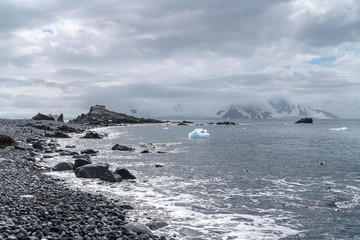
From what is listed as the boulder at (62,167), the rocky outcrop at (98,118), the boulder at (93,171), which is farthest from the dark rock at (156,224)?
the rocky outcrop at (98,118)

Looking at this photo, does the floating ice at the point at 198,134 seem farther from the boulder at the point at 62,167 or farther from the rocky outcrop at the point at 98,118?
the rocky outcrop at the point at 98,118

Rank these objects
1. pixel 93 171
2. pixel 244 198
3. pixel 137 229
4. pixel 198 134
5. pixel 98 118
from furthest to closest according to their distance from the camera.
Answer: pixel 98 118 → pixel 198 134 → pixel 93 171 → pixel 244 198 → pixel 137 229

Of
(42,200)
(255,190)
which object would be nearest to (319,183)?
(255,190)

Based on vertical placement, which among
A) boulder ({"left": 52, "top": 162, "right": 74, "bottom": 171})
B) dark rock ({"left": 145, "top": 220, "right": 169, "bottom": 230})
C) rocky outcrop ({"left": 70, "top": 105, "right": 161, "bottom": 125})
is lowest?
dark rock ({"left": 145, "top": 220, "right": 169, "bottom": 230})

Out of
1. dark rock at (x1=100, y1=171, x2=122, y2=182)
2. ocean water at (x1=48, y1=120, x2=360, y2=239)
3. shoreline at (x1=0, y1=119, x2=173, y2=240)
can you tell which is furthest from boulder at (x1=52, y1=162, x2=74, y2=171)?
shoreline at (x1=0, y1=119, x2=173, y2=240)

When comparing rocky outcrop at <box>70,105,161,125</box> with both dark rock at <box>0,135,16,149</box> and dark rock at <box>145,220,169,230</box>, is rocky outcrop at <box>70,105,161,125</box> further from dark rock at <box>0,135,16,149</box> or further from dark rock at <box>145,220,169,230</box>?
dark rock at <box>145,220,169,230</box>

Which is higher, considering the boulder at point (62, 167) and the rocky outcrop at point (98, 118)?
the rocky outcrop at point (98, 118)

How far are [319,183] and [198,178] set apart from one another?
→ 8990mm

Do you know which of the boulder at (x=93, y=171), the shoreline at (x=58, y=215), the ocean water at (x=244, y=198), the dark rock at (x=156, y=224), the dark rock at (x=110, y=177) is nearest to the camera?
the shoreline at (x=58, y=215)

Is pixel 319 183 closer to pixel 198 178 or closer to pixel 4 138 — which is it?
pixel 198 178

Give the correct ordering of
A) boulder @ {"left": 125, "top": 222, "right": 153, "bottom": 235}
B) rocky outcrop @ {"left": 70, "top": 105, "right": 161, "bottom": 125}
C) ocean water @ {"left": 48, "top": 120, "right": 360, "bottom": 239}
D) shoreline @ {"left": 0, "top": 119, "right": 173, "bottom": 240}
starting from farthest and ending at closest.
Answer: rocky outcrop @ {"left": 70, "top": 105, "right": 161, "bottom": 125} → ocean water @ {"left": 48, "top": 120, "right": 360, "bottom": 239} → boulder @ {"left": 125, "top": 222, "right": 153, "bottom": 235} → shoreline @ {"left": 0, "top": 119, "right": 173, "bottom": 240}

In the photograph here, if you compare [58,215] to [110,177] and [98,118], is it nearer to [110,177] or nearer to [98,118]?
[110,177]

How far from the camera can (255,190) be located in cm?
2044

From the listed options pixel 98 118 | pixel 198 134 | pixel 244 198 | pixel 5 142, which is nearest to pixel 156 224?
pixel 244 198
